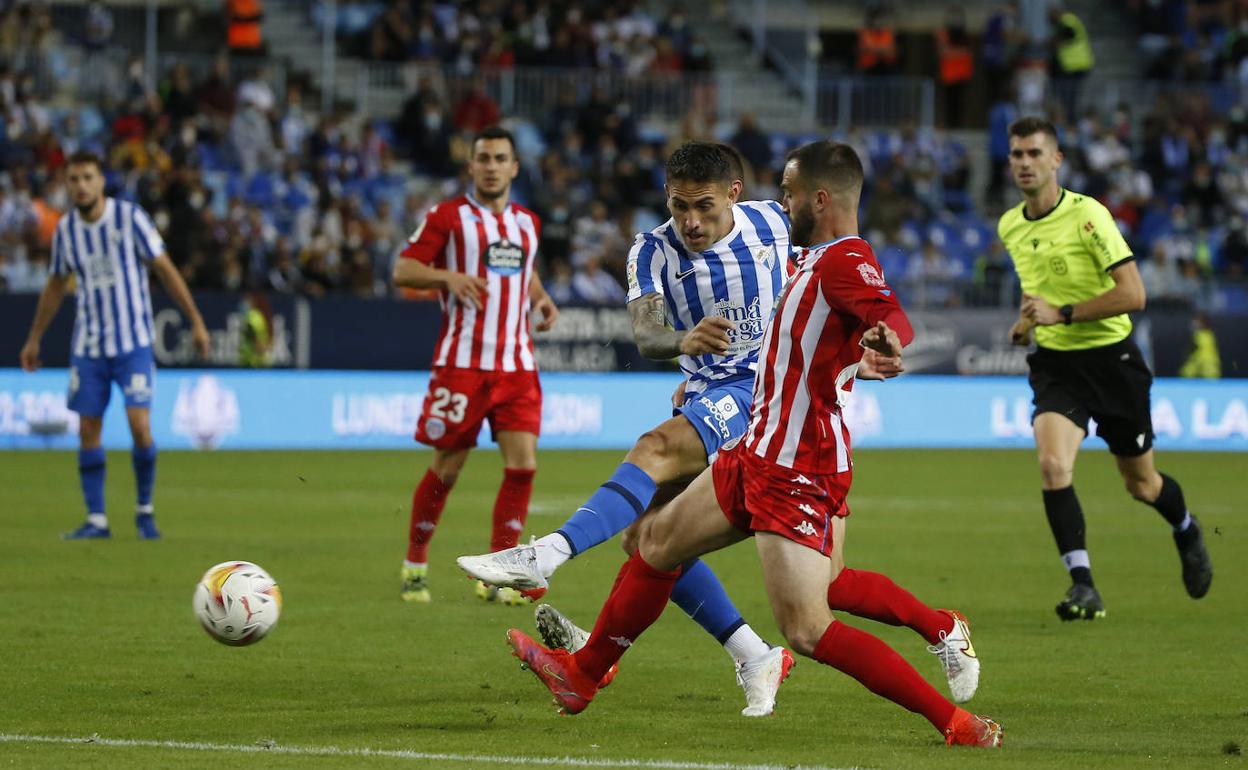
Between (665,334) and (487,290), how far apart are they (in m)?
3.66

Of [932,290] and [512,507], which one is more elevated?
[932,290]

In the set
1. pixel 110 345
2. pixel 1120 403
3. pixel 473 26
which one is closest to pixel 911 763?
pixel 1120 403

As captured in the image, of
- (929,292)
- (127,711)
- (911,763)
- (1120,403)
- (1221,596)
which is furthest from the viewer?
(929,292)

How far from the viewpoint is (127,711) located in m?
6.68

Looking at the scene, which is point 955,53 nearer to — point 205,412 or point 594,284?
point 594,284

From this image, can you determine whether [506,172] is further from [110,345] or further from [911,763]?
[911,763]

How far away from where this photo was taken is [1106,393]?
977cm

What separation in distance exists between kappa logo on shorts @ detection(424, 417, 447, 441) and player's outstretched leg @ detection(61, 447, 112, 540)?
354 centimetres

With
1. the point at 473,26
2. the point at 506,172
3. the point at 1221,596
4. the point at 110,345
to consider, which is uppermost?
the point at 473,26

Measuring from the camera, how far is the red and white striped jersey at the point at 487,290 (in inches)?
399

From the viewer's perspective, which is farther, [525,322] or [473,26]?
[473,26]

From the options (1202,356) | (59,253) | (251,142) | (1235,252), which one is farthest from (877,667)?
(1235,252)

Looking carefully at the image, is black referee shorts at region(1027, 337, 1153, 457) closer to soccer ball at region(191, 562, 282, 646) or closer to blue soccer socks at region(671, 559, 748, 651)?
blue soccer socks at region(671, 559, 748, 651)

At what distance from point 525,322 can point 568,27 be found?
64.9 ft
